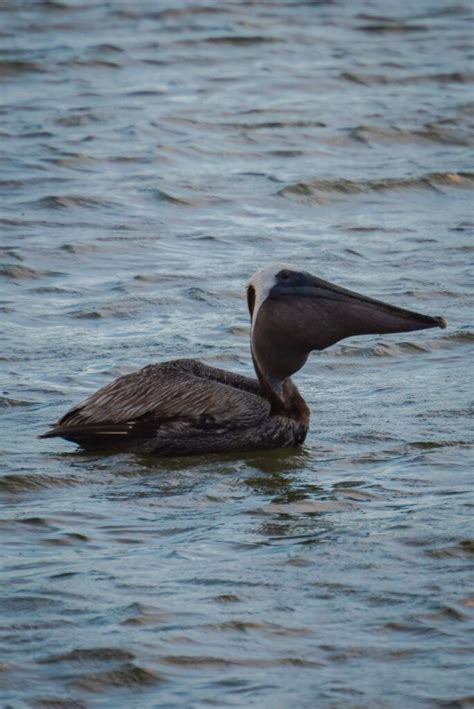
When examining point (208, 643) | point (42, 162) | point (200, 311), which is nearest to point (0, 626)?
point (208, 643)

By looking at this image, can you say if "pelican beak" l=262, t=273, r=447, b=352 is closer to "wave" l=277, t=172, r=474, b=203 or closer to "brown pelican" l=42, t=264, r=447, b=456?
"brown pelican" l=42, t=264, r=447, b=456

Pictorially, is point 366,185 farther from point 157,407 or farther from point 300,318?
point 157,407

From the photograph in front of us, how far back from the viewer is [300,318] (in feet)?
24.2

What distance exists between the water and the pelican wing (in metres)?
0.15

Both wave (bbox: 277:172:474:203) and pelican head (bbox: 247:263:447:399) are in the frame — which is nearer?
pelican head (bbox: 247:263:447:399)

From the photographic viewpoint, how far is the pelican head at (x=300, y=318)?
7.34 metres

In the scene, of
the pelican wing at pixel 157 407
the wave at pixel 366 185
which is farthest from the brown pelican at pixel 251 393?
the wave at pixel 366 185

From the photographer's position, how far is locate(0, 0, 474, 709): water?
5176 mm

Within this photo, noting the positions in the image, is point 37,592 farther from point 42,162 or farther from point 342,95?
point 342,95

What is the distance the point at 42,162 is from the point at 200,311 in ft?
12.6

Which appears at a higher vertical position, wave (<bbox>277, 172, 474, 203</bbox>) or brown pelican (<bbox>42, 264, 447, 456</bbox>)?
brown pelican (<bbox>42, 264, 447, 456</bbox>)

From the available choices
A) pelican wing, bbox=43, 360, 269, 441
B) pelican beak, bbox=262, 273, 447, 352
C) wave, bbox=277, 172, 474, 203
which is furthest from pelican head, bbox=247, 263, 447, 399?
wave, bbox=277, 172, 474, 203

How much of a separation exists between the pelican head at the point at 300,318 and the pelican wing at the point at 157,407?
0.22 metres

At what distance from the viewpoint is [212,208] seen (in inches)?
478
